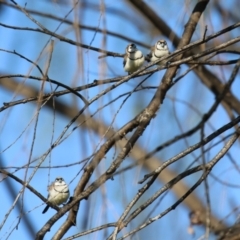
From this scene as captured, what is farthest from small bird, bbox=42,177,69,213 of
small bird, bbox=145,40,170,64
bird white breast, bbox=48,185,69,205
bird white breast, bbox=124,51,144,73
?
small bird, bbox=145,40,170,64

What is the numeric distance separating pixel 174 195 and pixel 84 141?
2.34 metres

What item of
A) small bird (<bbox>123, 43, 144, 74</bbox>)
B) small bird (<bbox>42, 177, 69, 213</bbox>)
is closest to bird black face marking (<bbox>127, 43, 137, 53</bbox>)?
small bird (<bbox>123, 43, 144, 74</bbox>)

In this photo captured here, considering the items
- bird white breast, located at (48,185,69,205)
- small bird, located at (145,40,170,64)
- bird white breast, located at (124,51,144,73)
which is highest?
small bird, located at (145,40,170,64)

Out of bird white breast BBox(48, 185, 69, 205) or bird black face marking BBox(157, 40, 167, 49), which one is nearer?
bird white breast BBox(48, 185, 69, 205)

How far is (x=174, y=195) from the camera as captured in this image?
3.69 metres

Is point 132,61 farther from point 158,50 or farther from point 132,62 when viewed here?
point 158,50

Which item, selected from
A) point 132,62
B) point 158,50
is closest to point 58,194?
point 132,62

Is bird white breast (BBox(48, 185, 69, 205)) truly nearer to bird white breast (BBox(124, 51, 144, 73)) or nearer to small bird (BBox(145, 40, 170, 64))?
bird white breast (BBox(124, 51, 144, 73))

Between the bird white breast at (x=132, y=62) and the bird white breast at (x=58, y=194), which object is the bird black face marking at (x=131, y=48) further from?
the bird white breast at (x=58, y=194)

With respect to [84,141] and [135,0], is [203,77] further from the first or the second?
[84,141]

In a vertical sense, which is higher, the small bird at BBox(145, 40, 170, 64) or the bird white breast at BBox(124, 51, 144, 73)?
the small bird at BBox(145, 40, 170, 64)

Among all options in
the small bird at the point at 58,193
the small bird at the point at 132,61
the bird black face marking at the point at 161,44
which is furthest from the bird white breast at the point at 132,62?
the small bird at the point at 58,193

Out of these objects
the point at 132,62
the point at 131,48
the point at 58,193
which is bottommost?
the point at 58,193

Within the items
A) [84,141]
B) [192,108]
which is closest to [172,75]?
[192,108]
